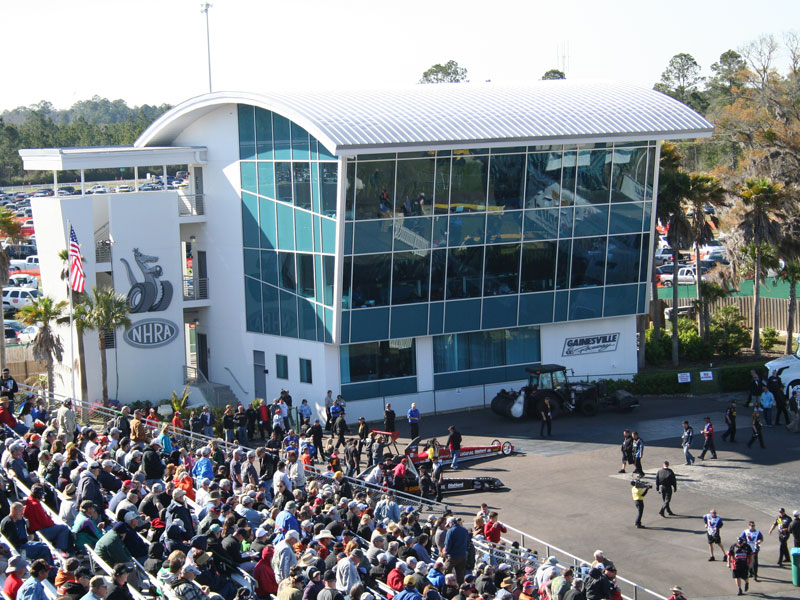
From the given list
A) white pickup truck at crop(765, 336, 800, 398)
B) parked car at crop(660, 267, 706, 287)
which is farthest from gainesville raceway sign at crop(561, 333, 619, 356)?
parked car at crop(660, 267, 706, 287)

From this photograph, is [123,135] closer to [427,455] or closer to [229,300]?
[229,300]

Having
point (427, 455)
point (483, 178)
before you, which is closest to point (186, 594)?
point (427, 455)

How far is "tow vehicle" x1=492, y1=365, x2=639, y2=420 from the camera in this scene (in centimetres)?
3681

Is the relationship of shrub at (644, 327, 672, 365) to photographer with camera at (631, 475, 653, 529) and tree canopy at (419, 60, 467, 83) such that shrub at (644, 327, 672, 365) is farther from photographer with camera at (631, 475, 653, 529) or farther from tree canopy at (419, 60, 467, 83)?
tree canopy at (419, 60, 467, 83)

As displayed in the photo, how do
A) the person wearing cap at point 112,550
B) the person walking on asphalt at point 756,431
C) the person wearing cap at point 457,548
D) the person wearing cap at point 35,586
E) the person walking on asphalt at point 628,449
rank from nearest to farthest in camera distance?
the person wearing cap at point 35,586 < the person wearing cap at point 112,550 < the person wearing cap at point 457,548 < the person walking on asphalt at point 628,449 < the person walking on asphalt at point 756,431

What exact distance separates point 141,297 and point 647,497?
20.2 metres

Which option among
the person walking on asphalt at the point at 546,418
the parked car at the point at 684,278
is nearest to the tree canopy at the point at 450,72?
the parked car at the point at 684,278

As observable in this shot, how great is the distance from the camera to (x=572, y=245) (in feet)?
131

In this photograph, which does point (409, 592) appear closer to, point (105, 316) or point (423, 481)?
point (423, 481)

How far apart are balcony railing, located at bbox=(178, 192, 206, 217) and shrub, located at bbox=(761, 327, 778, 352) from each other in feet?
87.6

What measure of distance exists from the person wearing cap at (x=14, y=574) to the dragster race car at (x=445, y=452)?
17.3 metres

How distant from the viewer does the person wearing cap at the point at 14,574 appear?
480 inches

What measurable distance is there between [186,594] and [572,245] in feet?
96.0

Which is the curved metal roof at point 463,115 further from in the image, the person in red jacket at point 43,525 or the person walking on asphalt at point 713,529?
the person in red jacket at point 43,525
